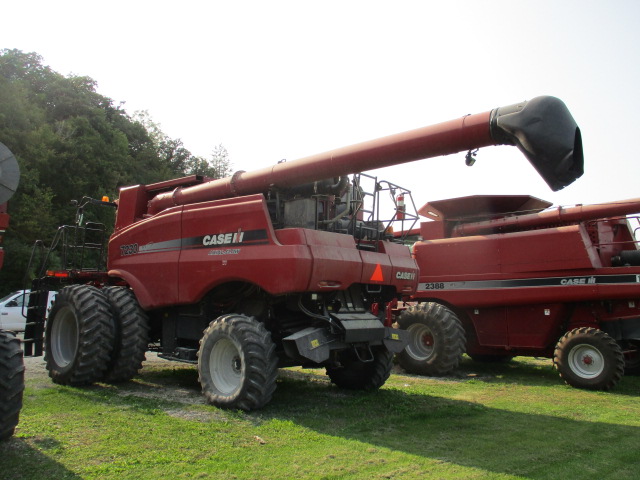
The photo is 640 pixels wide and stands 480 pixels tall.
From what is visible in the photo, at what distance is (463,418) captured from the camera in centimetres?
673

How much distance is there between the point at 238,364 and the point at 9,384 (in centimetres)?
274

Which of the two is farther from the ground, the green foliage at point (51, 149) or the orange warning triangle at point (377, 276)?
the green foliage at point (51, 149)

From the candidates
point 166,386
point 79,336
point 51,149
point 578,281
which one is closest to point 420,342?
point 578,281

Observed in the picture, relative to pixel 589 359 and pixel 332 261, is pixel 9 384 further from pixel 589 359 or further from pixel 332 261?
pixel 589 359

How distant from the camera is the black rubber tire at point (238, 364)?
6539mm

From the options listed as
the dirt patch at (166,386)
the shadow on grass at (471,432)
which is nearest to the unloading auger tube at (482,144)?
the shadow on grass at (471,432)

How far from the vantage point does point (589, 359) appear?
9.40 metres

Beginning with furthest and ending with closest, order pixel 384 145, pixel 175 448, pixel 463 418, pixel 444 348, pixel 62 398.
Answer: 1. pixel 444 348
2. pixel 62 398
3. pixel 463 418
4. pixel 384 145
5. pixel 175 448

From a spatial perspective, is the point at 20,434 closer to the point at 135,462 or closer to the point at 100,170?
the point at 135,462

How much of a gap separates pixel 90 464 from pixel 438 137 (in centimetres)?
435

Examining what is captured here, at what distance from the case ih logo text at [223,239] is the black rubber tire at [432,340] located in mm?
4860

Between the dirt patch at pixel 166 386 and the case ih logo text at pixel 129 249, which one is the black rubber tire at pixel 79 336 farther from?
the case ih logo text at pixel 129 249

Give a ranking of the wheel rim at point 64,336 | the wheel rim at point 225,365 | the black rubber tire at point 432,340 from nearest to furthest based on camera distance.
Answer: the wheel rim at point 225,365 → the wheel rim at point 64,336 → the black rubber tire at point 432,340

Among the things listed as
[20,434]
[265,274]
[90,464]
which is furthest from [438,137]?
[20,434]
